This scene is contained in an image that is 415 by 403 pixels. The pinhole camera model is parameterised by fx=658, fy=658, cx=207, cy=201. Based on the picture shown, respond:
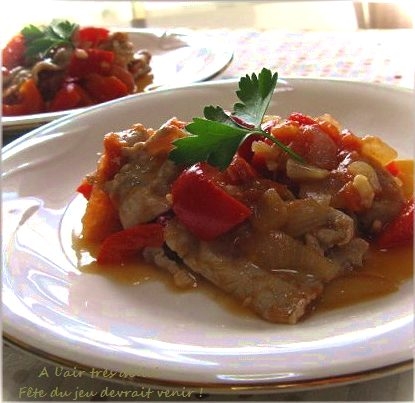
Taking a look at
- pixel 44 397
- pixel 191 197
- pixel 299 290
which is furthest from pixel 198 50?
pixel 44 397

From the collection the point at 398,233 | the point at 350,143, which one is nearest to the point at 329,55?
the point at 350,143

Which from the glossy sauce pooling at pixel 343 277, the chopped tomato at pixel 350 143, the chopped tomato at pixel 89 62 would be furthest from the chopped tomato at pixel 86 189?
the chopped tomato at pixel 89 62

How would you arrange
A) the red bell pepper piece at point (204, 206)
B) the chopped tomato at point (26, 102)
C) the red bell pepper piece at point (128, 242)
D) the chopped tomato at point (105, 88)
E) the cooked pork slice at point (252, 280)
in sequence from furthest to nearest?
the chopped tomato at point (105, 88) < the chopped tomato at point (26, 102) < the red bell pepper piece at point (128, 242) < the red bell pepper piece at point (204, 206) < the cooked pork slice at point (252, 280)

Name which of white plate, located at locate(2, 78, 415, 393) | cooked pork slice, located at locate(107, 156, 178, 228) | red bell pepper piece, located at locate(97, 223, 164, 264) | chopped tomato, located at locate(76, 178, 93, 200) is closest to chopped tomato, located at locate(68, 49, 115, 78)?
white plate, located at locate(2, 78, 415, 393)

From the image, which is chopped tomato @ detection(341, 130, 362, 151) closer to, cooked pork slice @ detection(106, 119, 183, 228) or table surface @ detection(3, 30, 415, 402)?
cooked pork slice @ detection(106, 119, 183, 228)

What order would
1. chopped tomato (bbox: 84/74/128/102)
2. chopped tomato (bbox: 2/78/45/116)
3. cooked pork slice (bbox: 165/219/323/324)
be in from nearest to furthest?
cooked pork slice (bbox: 165/219/323/324) < chopped tomato (bbox: 2/78/45/116) < chopped tomato (bbox: 84/74/128/102)

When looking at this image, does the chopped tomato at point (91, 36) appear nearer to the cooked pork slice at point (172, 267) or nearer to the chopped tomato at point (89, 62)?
the chopped tomato at point (89, 62)

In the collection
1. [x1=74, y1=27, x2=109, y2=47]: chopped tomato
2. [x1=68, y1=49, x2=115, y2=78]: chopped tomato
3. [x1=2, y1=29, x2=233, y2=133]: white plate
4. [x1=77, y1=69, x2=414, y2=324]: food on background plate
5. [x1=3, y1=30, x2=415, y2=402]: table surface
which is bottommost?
[x1=3, y1=30, x2=415, y2=402]: table surface

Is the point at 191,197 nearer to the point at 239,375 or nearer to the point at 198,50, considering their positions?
the point at 239,375
